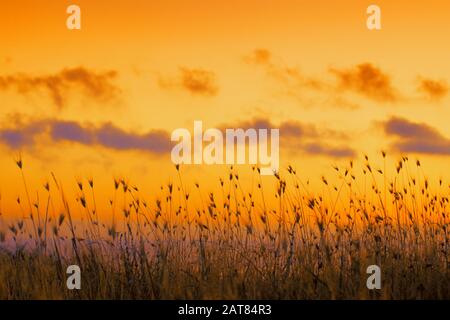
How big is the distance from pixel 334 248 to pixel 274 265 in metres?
1.44

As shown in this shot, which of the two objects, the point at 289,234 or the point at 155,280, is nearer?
the point at 155,280

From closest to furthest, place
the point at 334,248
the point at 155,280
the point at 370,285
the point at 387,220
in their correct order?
1. the point at 370,285
2. the point at 155,280
3. the point at 334,248
4. the point at 387,220

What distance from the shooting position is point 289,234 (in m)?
9.70

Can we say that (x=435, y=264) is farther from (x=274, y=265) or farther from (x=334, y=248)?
(x=274, y=265)
